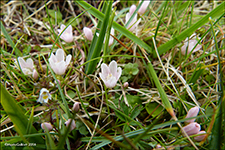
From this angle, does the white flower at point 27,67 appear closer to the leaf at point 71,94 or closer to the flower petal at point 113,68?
the leaf at point 71,94

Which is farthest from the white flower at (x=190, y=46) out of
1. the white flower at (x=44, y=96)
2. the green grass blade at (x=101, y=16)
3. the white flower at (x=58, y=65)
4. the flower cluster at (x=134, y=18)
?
the white flower at (x=44, y=96)

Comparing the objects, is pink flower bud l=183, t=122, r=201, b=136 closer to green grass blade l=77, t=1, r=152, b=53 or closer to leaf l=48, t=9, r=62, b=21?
green grass blade l=77, t=1, r=152, b=53

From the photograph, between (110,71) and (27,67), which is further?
(27,67)

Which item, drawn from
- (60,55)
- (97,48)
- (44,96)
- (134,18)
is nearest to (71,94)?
(44,96)

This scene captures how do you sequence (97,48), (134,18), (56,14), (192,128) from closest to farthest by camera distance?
(192,128)
(97,48)
(134,18)
(56,14)

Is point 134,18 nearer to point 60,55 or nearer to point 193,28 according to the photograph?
point 193,28

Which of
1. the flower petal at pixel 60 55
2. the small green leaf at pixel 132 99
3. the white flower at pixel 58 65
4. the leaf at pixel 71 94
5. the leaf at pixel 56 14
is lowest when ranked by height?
the small green leaf at pixel 132 99

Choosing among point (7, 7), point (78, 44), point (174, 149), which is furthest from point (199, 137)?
point (7, 7)

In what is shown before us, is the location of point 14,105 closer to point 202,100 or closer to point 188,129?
point 188,129
